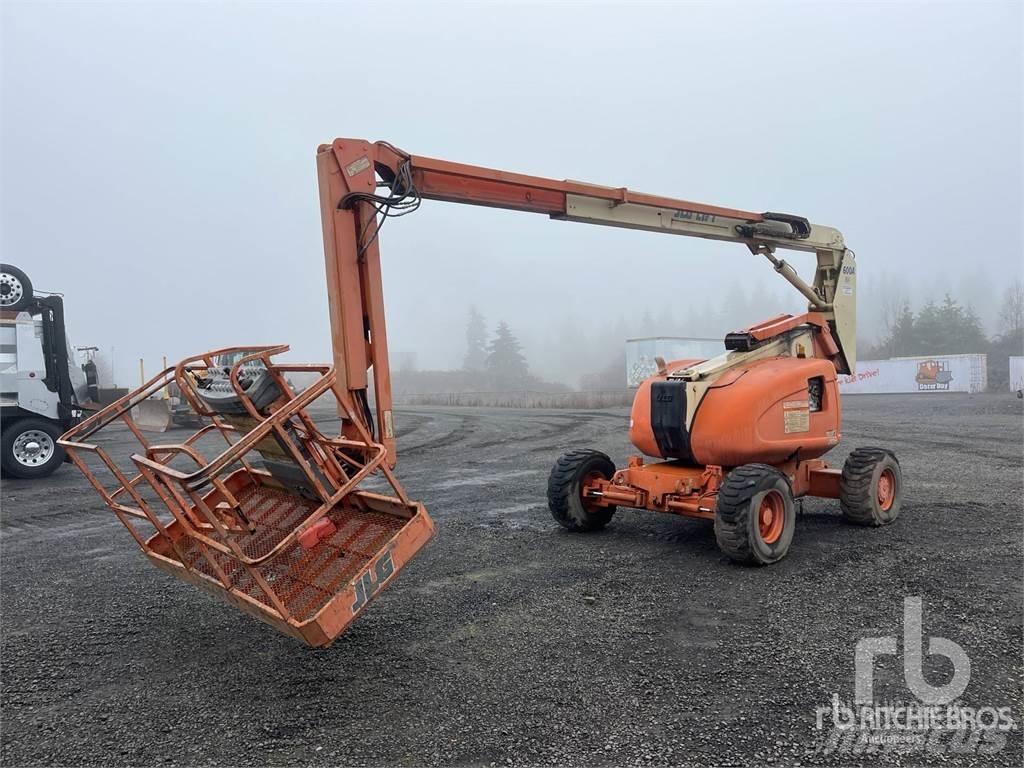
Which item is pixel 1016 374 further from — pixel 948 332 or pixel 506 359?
pixel 506 359

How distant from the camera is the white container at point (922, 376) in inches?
1307

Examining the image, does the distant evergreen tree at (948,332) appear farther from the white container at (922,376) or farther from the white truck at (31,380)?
the white truck at (31,380)

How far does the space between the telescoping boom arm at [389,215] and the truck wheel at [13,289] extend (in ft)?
36.8

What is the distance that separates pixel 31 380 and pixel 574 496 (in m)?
11.1

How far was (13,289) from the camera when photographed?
13.3 m

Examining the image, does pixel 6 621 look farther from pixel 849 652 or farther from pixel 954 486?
pixel 954 486

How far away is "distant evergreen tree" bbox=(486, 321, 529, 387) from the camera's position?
73125 mm

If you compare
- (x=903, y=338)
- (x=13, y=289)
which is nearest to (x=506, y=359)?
(x=903, y=338)

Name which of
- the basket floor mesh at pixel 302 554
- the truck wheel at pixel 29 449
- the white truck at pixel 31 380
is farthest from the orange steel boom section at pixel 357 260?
the white truck at pixel 31 380

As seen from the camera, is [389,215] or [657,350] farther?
[657,350]

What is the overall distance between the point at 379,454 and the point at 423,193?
2.47m

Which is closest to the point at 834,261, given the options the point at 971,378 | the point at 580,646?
the point at 580,646

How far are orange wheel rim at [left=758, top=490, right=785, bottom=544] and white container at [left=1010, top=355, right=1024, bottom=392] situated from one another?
3133 cm

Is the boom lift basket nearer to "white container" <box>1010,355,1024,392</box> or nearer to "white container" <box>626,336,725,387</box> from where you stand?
"white container" <box>626,336,725,387</box>
